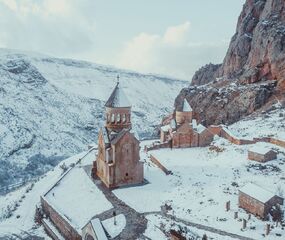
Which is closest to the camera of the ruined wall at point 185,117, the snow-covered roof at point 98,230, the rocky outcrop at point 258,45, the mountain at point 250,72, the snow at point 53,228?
the snow-covered roof at point 98,230

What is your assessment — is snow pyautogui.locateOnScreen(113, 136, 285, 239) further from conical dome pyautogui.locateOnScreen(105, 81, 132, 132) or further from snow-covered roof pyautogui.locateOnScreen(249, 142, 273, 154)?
conical dome pyautogui.locateOnScreen(105, 81, 132, 132)

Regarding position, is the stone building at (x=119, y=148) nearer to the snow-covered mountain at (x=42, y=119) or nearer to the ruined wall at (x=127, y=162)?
the ruined wall at (x=127, y=162)

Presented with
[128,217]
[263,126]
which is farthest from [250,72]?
[128,217]

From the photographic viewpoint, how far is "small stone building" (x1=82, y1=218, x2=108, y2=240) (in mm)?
20578

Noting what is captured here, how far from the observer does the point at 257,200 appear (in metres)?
22.8

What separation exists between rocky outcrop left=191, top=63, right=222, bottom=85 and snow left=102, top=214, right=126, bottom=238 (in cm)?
5751

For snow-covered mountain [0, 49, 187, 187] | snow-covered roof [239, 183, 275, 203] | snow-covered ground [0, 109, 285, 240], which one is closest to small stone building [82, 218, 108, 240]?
snow-covered ground [0, 109, 285, 240]

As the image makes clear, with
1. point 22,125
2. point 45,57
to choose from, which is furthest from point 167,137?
point 45,57

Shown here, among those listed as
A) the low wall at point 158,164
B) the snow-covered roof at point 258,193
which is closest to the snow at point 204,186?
the low wall at point 158,164

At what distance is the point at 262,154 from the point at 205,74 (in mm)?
51302

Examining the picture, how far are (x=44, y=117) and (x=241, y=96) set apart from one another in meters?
37.5

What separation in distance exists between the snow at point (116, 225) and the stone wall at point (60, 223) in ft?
5.81

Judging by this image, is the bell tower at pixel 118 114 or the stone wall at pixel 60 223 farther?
the bell tower at pixel 118 114

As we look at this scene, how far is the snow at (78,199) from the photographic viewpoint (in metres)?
25.4
